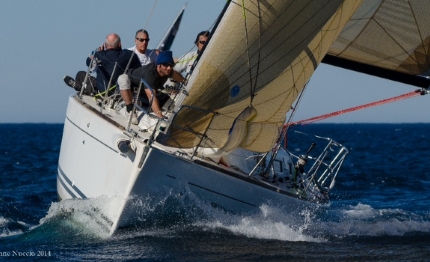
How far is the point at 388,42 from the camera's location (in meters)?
13.3

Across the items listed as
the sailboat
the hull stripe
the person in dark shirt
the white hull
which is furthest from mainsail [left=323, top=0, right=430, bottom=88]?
the hull stripe

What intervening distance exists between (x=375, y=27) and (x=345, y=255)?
443 cm

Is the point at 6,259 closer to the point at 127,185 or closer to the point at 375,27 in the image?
the point at 127,185

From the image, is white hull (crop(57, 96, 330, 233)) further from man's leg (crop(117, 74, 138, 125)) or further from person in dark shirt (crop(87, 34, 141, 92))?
person in dark shirt (crop(87, 34, 141, 92))

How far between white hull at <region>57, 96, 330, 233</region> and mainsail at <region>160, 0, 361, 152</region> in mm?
404

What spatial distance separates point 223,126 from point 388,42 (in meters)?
3.69

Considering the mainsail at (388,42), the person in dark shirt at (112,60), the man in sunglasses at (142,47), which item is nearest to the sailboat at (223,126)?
the person in dark shirt at (112,60)

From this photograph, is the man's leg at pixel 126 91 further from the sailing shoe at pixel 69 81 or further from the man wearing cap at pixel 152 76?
the sailing shoe at pixel 69 81

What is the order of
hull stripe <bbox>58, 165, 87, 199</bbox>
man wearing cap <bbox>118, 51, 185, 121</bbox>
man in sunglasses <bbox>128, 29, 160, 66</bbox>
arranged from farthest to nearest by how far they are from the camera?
man in sunglasses <bbox>128, 29, 160, 66</bbox>, hull stripe <bbox>58, 165, 87, 199</bbox>, man wearing cap <bbox>118, 51, 185, 121</bbox>

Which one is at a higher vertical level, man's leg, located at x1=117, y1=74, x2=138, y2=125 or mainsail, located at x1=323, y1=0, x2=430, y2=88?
mainsail, located at x1=323, y1=0, x2=430, y2=88

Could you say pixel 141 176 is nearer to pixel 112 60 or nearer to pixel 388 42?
pixel 112 60

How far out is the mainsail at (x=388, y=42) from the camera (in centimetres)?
Result: 1305

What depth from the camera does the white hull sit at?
10.3m

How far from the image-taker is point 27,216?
44.4ft
